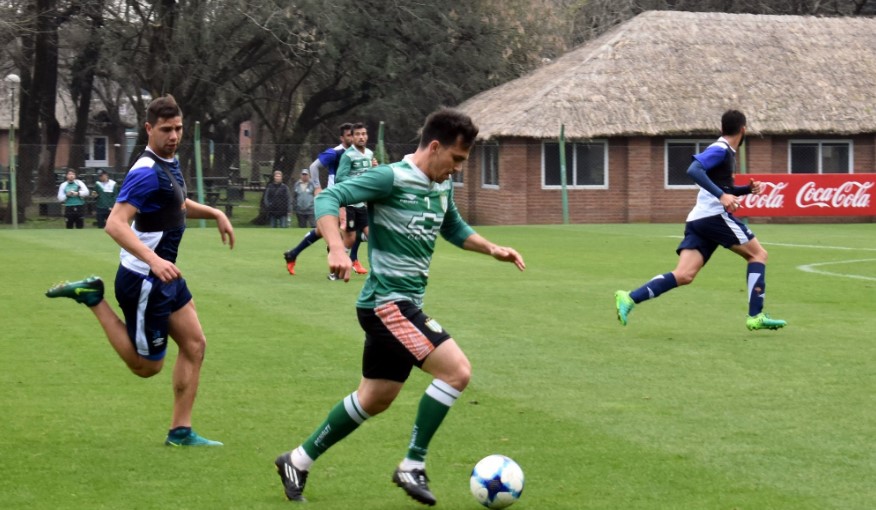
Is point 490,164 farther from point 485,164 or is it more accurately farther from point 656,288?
point 656,288

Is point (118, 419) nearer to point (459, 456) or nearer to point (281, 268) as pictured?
point (459, 456)

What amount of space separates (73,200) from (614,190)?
14768 mm

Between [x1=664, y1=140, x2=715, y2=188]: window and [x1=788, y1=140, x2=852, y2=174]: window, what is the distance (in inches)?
110

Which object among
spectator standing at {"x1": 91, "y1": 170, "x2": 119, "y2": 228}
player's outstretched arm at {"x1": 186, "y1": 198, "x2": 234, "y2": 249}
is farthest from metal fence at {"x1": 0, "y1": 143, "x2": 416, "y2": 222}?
player's outstretched arm at {"x1": 186, "y1": 198, "x2": 234, "y2": 249}

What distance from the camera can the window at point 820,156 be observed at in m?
38.0

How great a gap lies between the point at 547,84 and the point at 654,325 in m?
26.6

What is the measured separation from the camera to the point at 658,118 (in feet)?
120

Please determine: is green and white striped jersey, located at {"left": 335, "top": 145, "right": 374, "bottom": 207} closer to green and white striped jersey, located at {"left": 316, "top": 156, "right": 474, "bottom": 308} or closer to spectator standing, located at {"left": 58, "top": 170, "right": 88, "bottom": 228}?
green and white striped jersey, located at {"left": 316, "top": 156, "right": 474, "bottom": 308}

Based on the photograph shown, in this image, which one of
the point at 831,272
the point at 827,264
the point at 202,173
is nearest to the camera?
the point at 831,272

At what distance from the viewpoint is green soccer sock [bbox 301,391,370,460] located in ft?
19.4

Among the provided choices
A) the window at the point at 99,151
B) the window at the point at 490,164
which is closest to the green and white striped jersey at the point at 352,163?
the window at the point at 490,164

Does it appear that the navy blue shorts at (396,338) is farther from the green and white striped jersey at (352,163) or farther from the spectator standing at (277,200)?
the spectator standing at (277,200)

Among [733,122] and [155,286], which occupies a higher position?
[733,122]

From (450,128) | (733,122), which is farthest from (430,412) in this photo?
(733,122)
